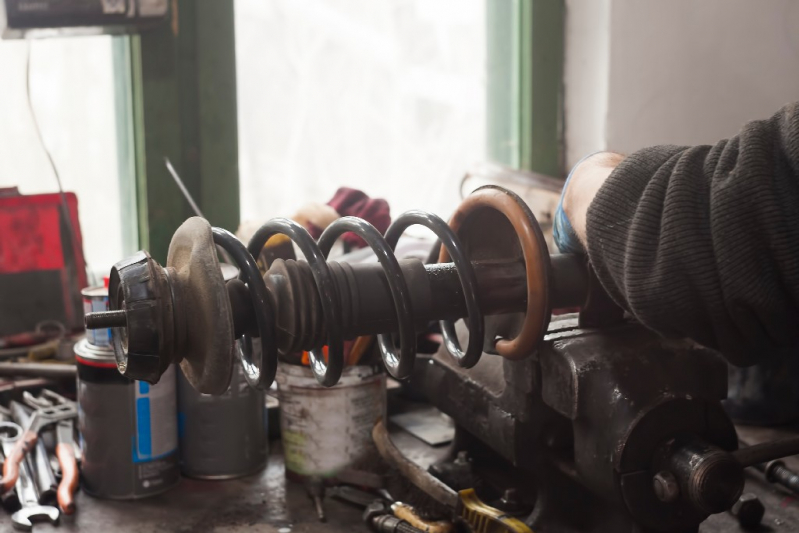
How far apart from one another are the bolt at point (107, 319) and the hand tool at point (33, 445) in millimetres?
552

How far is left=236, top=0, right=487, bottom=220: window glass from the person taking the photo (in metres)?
1.82

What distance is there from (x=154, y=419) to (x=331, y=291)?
592 millimetres

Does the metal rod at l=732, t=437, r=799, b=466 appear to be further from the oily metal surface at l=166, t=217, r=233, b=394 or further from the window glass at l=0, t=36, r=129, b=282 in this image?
the window glass at l=0, t=36, r=129, b=282

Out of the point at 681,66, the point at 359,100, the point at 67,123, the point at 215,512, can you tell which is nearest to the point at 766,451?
the point at 215,512

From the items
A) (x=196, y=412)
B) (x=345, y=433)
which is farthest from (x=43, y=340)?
(x=345, y=433)

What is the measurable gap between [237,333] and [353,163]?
1.20m

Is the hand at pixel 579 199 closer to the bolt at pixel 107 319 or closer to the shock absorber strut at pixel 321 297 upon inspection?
the shock absorber strut at pixel 321 297

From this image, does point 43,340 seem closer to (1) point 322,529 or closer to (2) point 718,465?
(1) point 322,529

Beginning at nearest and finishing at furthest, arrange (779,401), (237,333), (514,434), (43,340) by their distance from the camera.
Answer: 1. (237,333)
2. (514,434)
3. (779,401)
4. (43,340)

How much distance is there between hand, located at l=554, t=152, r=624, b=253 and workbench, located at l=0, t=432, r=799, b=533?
44 cm

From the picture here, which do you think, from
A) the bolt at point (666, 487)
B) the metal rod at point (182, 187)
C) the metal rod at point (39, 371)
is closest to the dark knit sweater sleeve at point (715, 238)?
the bolt at point (666, 487)

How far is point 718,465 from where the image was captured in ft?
2.77

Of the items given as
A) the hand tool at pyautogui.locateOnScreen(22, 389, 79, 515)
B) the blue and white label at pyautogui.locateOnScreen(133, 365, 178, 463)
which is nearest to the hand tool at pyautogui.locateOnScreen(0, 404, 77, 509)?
the hand tool at pyautogui.locateOnScreen(22, 389, 79, 515)

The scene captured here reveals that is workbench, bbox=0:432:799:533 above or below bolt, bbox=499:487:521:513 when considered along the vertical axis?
below
